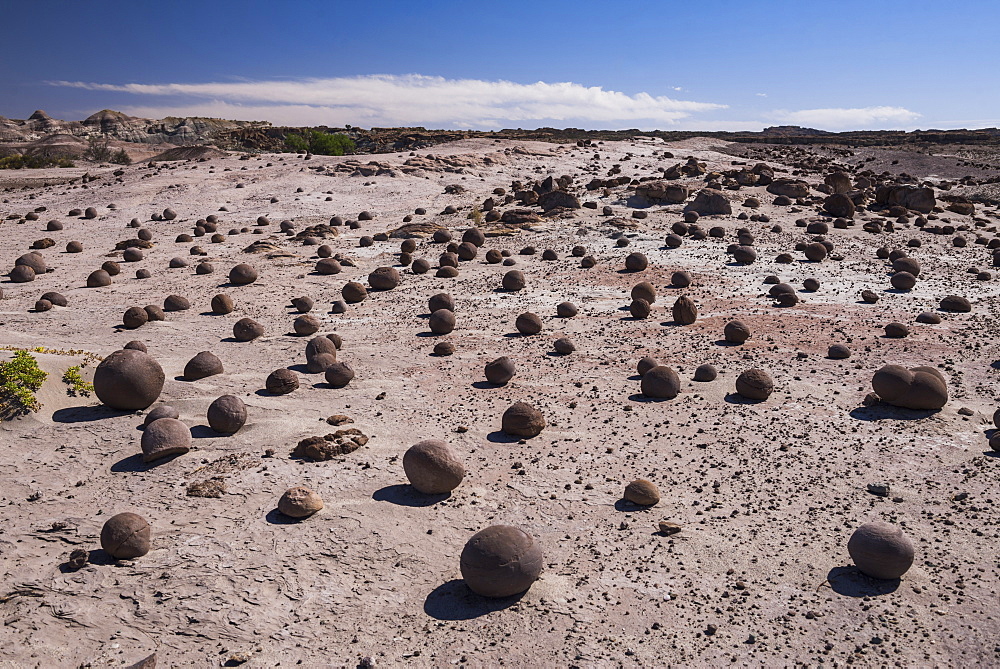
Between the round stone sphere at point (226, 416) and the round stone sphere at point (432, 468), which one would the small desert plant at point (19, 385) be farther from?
the round stone sphere at point (432, 468)

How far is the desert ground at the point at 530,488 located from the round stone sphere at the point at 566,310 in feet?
0.97

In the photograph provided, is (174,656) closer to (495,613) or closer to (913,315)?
(495,613)

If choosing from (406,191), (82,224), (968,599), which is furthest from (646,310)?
(82,224)

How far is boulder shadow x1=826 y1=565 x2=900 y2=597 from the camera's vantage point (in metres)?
5.23

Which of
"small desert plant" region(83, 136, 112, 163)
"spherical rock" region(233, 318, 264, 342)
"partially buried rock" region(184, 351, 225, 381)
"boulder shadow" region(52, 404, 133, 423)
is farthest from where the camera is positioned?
"small desert plant" region(83, 136, 112, 163)

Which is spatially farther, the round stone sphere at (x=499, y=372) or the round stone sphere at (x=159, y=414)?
the round stone sphere at (x=499, y=372)

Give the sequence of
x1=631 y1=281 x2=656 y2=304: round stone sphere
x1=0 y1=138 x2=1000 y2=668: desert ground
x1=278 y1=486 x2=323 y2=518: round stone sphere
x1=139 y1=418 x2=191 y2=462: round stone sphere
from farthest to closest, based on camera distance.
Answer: x1=631 y1=281 x2=656 y2=304: round stone sphere
x1=139 y1=418 x2=191 y2=462: round stone sphere
x1=278 y1=486 x2=323 y2=518: round stone sphere
x1=0 y1=138 x2=1000 y2=668: desert ground

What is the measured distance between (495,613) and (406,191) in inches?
946

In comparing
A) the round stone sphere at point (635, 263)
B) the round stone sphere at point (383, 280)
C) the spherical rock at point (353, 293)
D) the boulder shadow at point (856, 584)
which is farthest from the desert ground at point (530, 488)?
the round stone sphere at point (635, 263)

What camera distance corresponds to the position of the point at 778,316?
41.1 ft

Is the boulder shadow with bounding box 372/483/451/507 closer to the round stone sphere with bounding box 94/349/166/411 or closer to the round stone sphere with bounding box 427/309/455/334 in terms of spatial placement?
the round stone sphere with bounding box 94/349/166/411

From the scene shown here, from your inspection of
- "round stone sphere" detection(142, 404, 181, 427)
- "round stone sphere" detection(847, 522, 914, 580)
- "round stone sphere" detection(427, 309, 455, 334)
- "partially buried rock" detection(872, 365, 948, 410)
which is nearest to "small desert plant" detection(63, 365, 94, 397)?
"round stone sphere" detection(142, 404, 181, 427)

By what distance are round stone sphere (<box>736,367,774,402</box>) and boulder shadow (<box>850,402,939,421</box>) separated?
3.24 feet

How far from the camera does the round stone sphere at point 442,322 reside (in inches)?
474
